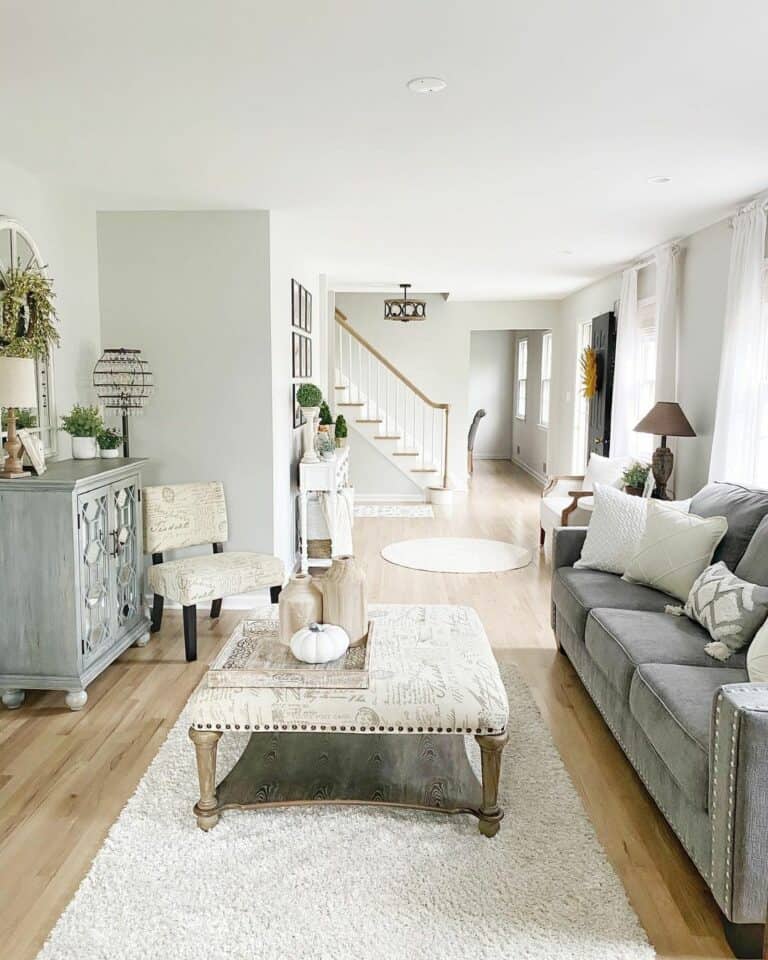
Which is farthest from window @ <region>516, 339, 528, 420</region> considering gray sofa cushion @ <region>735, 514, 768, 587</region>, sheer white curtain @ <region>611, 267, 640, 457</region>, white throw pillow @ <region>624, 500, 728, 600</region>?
gray sofa cushion @ <region>735, 514, 768, 587</region>

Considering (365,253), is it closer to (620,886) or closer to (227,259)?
(227,259)

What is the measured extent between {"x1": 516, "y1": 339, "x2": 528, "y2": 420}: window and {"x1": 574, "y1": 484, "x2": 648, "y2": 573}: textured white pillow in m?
8.83

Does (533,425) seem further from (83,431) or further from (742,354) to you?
(83,431)

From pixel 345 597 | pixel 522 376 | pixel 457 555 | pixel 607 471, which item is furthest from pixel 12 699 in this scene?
pixel 522 376

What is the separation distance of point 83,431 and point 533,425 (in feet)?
28.9

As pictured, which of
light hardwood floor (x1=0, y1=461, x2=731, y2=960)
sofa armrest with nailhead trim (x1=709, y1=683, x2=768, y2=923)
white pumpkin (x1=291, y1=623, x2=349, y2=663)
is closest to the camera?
sofa armrest with nailhead trim (x1=709, y1=683, x2=768, y2=923)

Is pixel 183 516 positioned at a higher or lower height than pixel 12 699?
higher

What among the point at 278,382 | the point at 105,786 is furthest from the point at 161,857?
the point at 278,382

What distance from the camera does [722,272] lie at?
16.2ft

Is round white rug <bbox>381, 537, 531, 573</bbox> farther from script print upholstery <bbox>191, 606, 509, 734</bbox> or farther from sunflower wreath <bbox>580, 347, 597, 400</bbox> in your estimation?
script print upholstery <bbox>191, 606, 509, 734</bbox>

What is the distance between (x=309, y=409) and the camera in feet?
19.1

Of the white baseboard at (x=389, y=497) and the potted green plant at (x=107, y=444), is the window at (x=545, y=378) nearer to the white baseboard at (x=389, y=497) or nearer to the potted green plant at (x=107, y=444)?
the white baseboard at (x=389, y=497)

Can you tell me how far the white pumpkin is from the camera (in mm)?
2562

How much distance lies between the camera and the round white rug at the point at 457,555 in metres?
6.12
